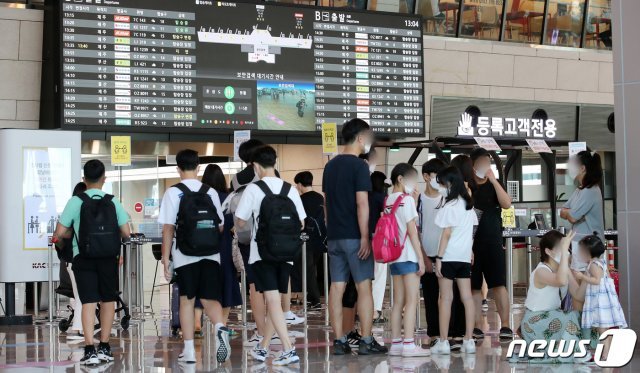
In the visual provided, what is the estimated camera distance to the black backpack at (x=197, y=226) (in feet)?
29.0

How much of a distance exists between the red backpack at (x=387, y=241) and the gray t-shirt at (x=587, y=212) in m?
1.89

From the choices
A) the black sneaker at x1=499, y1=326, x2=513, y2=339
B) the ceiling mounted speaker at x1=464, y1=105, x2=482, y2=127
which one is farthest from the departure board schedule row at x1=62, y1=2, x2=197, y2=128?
the black sneaker at x1=499, y1=326, x2=513, y2=339

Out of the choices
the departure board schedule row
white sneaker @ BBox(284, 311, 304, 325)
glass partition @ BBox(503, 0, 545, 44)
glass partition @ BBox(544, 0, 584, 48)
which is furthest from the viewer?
glass partition @ BBox(544, 0, 584, 48)

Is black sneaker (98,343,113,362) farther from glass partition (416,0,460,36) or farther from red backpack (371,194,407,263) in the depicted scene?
glass partition (416,0,460,36)

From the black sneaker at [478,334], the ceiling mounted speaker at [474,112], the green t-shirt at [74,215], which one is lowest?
the black sneaker at [478,334]

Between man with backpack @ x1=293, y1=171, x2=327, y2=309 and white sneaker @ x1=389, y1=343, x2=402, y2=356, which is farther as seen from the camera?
man with backpack @ x1=293, y1=171, x2=327, y2=309

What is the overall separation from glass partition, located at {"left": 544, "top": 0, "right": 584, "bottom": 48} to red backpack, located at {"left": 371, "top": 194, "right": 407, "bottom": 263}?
36.4ft

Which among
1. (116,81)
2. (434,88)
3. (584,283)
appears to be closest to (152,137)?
(116,81)

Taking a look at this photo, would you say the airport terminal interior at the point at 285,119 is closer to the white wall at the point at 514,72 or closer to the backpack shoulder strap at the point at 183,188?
the white wall at the point at 514,72

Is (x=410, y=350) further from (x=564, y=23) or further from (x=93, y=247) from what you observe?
(x=564, y=23)

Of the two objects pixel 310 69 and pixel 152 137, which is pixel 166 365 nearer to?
pixel 152 137

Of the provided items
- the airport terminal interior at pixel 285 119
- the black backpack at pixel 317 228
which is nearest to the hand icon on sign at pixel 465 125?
the airport terminal interior at pixel 285 119

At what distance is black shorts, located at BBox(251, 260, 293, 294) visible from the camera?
8.74 meters

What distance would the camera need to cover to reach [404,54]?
1636 cm
